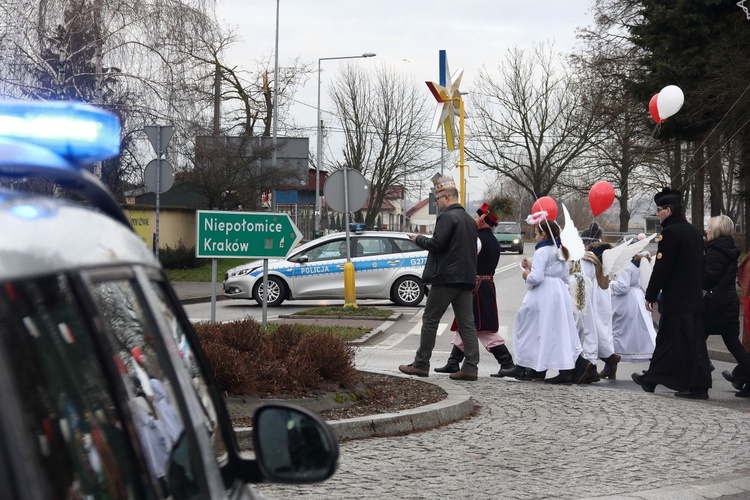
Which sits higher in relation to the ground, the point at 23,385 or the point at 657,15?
the point at 657,15

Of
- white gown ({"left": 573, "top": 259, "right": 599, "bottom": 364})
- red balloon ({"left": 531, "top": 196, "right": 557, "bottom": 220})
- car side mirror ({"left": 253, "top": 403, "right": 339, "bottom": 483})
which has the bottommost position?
white gown ({"left": 573, "top": 259, "right": 599, "bottom": 364})

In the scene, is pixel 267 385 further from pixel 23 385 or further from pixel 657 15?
pixel 657 15

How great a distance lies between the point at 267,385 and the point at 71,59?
1845 centimetres

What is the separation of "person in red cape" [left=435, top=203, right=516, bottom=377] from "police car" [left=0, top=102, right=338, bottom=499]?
906cm

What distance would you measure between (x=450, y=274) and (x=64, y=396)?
8985 mm

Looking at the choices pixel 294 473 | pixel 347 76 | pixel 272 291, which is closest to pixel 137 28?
pixel 272 291

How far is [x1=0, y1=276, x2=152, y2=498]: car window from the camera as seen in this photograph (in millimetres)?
1443

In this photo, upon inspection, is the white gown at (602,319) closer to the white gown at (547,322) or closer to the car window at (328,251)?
the white gown at (547,322)

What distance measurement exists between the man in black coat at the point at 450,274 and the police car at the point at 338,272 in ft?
37.5

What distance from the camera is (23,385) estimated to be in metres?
1.43

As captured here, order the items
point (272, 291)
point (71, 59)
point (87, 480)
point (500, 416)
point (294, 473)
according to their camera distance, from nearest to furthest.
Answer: point (87, 480) < point (294, 473) < point (500, 416) < point (272, 291) < point (71, 59)

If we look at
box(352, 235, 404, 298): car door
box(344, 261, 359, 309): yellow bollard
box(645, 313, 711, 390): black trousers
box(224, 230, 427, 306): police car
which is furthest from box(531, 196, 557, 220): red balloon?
box(352, 235, 404, 298): car door

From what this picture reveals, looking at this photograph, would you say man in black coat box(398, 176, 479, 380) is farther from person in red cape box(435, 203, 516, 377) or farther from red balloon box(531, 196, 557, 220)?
red balloon box(531, 196, 557, 220)

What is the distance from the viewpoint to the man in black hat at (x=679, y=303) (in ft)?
34.2
